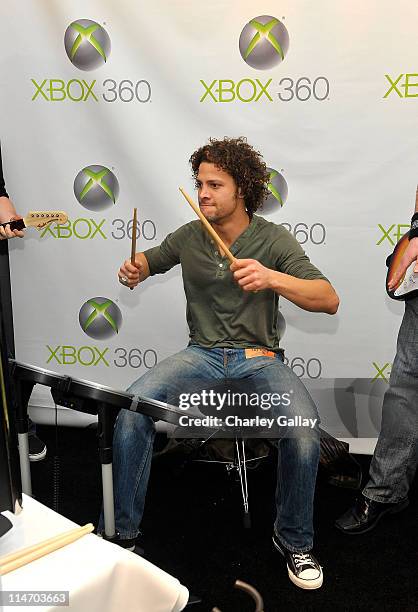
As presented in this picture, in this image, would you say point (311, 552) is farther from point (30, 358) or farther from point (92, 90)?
point (92, 90)

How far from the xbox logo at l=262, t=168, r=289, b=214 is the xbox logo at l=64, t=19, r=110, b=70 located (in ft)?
2.57

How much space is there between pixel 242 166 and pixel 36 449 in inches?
55.3

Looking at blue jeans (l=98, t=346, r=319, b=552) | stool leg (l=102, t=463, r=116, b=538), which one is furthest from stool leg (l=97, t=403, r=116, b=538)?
blue jeans (l=98, t=346, r=319, b=552)

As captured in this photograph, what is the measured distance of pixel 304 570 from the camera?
189 cm

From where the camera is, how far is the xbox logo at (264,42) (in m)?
2.39

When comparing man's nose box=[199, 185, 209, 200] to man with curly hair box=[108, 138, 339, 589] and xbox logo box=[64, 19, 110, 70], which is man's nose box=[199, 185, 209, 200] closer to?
man with curly hair box=[108, 138, 339, 589]

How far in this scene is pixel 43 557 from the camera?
0.85 meters

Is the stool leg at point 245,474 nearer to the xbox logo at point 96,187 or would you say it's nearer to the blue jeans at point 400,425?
the blue jeans at point 400,425

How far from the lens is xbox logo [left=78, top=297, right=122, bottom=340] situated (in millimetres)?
2793

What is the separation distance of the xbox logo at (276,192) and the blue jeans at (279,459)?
2.54 feet

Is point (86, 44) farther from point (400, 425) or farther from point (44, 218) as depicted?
point (400, 425)

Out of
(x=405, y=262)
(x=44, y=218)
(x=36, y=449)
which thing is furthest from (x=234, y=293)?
(x=36, y=449)

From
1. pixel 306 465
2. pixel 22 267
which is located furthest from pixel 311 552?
pixel 22 267

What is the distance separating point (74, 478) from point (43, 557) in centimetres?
172
